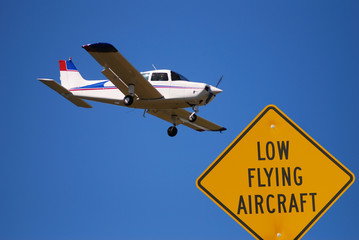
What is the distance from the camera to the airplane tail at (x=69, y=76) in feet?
76.4

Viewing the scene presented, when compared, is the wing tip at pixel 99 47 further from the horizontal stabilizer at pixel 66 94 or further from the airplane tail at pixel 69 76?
the airplane tail at pixel 69 76

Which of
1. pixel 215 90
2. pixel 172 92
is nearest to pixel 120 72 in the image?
pixel 172 92

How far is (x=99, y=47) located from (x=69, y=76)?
24.3 feet

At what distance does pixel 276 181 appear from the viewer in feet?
14.0

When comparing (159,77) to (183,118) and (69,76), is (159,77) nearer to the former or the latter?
(183,118)

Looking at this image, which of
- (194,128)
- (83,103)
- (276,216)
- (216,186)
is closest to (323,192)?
(276,216)

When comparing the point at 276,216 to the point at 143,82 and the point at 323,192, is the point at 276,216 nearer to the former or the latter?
the point at 323,192

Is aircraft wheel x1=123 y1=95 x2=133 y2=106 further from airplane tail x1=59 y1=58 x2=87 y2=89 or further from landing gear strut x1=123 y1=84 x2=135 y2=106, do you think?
airplane tail x1=59 y1=58 x2=87 y2=89

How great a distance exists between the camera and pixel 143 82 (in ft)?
62.8

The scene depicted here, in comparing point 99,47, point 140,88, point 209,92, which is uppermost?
point 99,47

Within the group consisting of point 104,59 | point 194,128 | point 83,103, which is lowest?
point 194,128

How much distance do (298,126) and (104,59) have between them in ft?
49.1

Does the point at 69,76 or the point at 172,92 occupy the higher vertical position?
the point at 69,76

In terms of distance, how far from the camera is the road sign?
4223 mm
